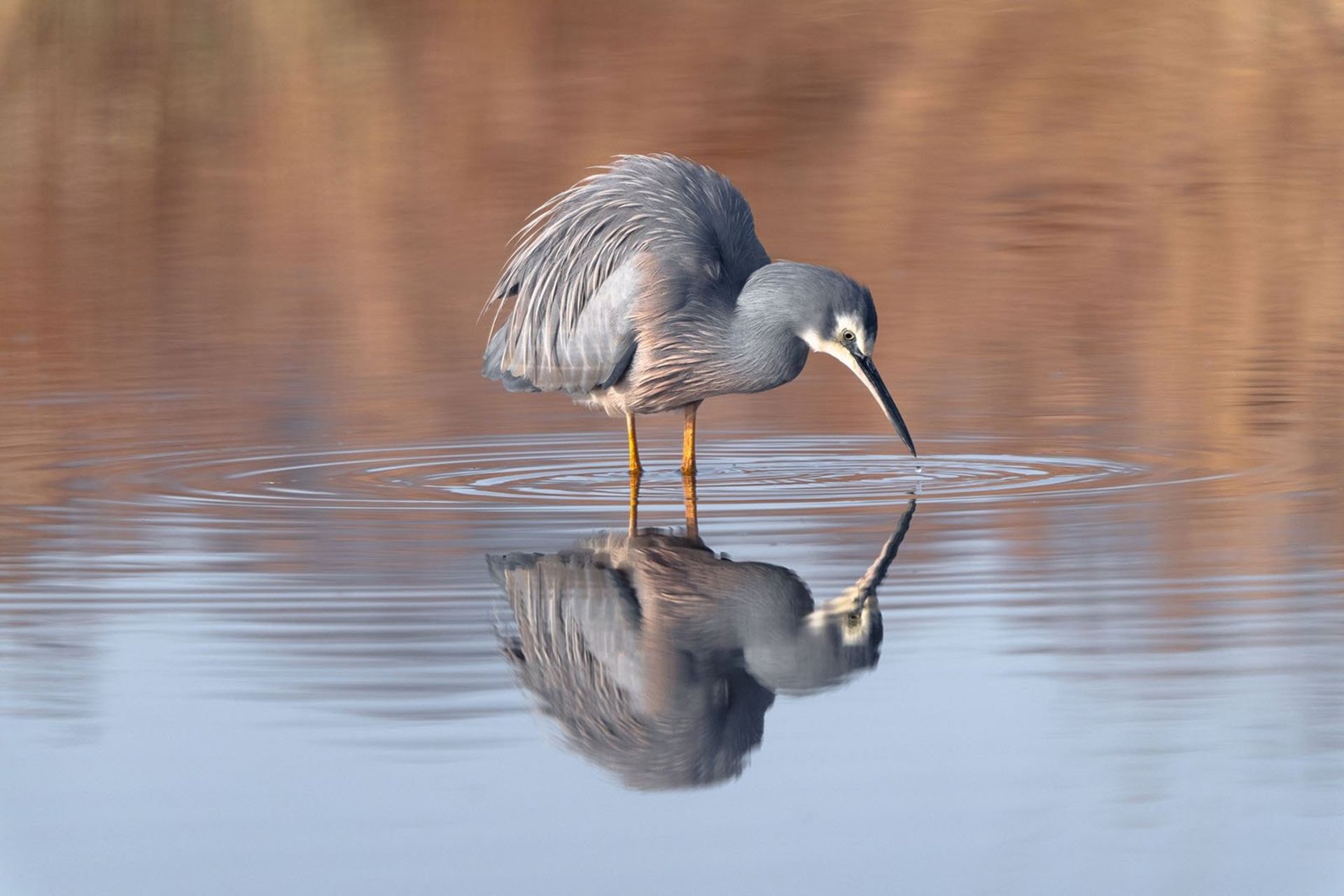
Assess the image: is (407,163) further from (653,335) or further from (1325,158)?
(653,335)

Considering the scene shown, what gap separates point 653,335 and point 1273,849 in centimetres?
448

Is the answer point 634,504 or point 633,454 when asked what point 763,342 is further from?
point 634,504

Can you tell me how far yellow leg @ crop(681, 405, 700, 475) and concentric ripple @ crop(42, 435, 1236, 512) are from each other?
0.05 m

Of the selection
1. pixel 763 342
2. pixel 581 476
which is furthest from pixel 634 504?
pixel 763 342

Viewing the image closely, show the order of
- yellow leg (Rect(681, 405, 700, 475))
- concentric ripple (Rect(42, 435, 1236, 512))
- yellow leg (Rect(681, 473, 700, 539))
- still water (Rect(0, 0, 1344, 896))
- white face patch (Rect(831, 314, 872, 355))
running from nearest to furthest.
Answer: still water (Rect(0, 0, 1344, 896))
yellow leg (Rect(681, 473, 700, 539))
concentric ripple (Rect(42, 435, 1236, 512))
white face patch (Rect(831, 314, 872, 355))
yellow leg (Rect(681, 405, 700, 475))

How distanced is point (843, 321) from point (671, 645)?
261cm

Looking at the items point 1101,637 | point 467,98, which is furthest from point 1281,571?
point 467,98

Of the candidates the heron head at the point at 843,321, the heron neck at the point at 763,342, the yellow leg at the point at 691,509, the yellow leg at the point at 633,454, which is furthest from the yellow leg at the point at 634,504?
the heron head at the point at 843,321

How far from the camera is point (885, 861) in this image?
4.23 meters

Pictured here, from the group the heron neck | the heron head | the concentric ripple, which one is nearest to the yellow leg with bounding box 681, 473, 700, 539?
the concentric ripple

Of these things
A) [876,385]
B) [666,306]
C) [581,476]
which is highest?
[666,306]

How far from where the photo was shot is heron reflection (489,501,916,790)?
16.5 ft

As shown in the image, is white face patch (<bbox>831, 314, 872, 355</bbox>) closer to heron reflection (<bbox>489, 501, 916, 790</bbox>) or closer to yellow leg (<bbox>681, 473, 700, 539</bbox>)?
yellow leg (<bbox>681, 473, 700, 539</bbox>)

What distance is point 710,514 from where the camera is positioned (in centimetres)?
762
